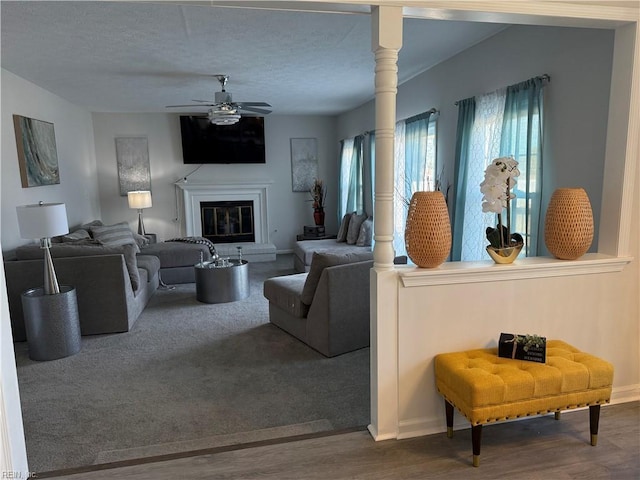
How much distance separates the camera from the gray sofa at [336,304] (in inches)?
142

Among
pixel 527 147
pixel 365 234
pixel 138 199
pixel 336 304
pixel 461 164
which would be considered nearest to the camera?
pixel 527 147

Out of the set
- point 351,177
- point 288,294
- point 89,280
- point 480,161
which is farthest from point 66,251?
point 351,177

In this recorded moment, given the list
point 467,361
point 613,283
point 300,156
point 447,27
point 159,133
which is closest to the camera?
point 467,361

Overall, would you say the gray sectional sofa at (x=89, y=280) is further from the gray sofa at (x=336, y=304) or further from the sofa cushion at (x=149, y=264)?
the gray sofa at (x=336, y=304)

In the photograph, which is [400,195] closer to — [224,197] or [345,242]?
[345,242]

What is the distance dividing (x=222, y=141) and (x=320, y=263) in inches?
192

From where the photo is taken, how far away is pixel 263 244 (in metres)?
8.15

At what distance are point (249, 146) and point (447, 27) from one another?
493 centimetres

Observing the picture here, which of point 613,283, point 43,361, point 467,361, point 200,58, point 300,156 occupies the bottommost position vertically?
point 43,361

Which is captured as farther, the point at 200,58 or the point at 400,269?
the point at 200,58

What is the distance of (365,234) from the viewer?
6.45 meters

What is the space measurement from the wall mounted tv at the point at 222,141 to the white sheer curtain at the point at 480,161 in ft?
15.4

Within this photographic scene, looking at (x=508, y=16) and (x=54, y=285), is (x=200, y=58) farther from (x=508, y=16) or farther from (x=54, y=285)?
(x=508, y=16)

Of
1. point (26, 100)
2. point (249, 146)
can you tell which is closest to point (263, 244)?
point (249, 146)
